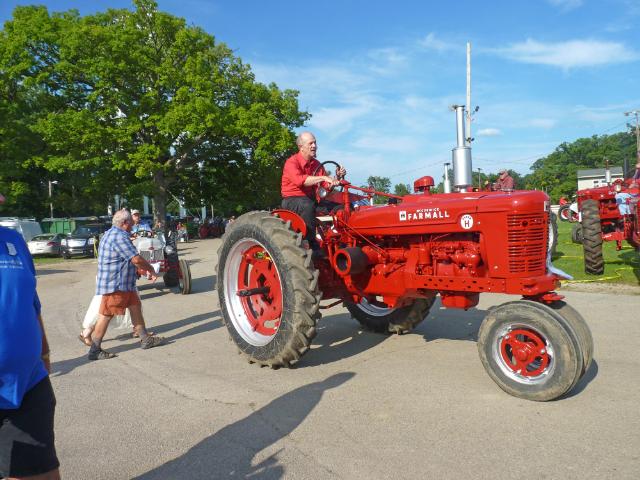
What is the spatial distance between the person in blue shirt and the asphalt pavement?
1.03 metres

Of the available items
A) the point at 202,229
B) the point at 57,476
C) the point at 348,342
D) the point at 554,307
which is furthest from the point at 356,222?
the point at 202,229

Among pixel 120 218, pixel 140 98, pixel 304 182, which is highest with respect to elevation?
pixel 140 98

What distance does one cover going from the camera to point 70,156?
85.1ft

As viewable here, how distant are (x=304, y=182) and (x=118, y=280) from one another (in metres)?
2.47

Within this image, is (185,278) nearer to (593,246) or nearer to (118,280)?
(118,280)

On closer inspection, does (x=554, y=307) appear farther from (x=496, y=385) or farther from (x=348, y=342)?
(x=348, y=342)

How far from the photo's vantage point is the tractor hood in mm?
Result: 3793

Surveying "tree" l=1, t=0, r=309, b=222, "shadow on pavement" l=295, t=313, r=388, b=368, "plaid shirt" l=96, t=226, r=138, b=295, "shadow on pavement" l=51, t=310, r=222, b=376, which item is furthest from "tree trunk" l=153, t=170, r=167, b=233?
"shadow on pavement" l=295, t=313, r=388, b=368

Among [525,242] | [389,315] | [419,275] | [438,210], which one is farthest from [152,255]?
[525,242]

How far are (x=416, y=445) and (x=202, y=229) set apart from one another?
116 feet

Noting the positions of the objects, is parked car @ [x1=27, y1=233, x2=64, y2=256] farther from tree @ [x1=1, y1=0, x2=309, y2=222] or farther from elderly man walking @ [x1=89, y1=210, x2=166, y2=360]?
elderly man walking @ [x1=89, y1=210, x2=166, y2=360]

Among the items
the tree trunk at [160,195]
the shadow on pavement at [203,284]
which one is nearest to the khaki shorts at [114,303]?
the shadow on pavement at [203,284]

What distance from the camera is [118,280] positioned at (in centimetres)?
563

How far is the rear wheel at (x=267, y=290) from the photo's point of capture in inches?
171
